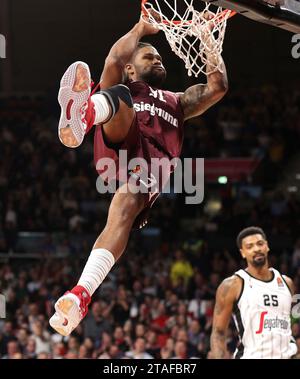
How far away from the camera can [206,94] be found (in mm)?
5816

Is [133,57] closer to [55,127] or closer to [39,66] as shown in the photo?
[55,127]

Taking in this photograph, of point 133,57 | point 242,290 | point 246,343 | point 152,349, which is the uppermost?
point 133,57

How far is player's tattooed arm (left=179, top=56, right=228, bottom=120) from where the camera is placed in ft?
19.0

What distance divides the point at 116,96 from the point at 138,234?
9788mm

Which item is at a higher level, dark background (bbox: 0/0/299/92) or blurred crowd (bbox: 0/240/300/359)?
dark background (bbox: 0/0/299/92)

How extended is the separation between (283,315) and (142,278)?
709cm

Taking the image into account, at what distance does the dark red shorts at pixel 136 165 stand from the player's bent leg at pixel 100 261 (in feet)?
0.39

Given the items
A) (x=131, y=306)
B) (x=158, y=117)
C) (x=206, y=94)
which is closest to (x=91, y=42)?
(x=131, y=306)

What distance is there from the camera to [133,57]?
5691 mm

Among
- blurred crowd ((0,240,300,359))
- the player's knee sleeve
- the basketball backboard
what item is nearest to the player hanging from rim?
the player's knee sleeve

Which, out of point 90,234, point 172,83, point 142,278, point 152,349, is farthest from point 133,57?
point 172,83

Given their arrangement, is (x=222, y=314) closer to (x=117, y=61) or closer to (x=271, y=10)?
(x=117, y=61)

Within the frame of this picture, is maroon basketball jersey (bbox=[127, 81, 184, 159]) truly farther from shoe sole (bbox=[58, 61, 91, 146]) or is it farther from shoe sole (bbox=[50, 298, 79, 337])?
shoe sole (bbox=[50, 298, 79, 337])

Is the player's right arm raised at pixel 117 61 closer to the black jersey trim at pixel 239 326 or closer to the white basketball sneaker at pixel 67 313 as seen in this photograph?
the white basketball sneaker at pixel 67 313
